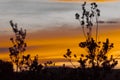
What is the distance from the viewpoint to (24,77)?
35.6m

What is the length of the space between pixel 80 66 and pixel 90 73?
0.84m

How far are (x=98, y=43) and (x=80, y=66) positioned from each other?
6.27ft

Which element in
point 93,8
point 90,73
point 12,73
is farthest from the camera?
point 12,73

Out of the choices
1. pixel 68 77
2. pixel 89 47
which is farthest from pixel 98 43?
pixel 68 77

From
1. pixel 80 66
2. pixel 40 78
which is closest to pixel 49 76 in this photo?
pixel 40 78

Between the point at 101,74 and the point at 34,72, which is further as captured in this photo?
the point at 34,72

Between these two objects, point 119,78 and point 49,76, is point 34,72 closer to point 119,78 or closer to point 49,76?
point 49,76

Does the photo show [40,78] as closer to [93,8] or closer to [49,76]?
[49,76]

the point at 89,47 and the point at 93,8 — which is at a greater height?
the point at 93,8

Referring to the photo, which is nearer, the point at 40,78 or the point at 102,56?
the point at 102,56

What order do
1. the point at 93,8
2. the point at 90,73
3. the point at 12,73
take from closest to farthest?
the point at 90,73 < the point at 93,8 < the point at 12,73

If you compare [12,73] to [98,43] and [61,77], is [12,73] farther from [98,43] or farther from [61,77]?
[98,43]

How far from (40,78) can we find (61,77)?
66.6 inches

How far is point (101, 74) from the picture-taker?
107 feet
